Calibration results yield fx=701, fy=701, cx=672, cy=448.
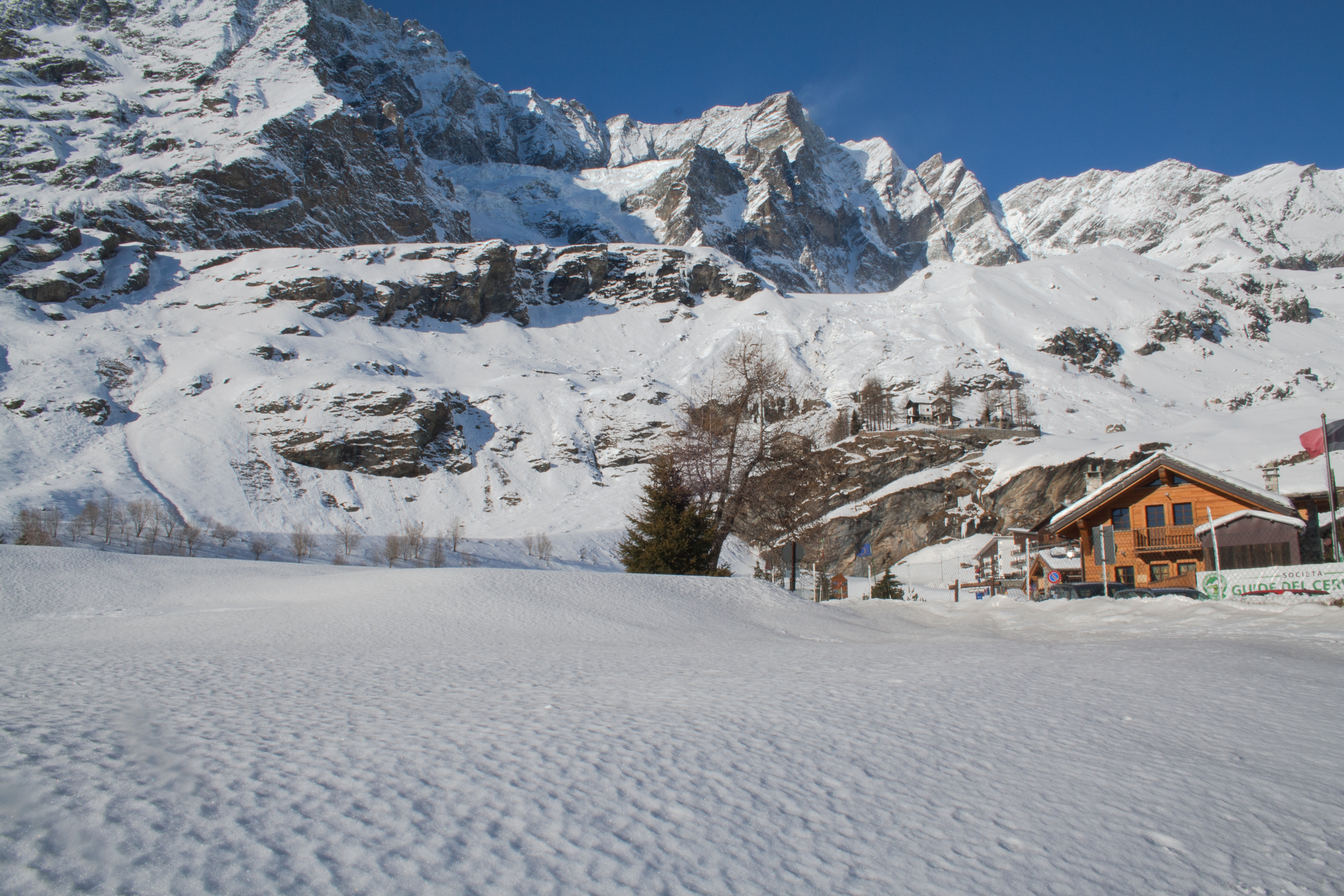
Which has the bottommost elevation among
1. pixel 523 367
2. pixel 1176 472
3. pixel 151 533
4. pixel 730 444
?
pixel 151 533

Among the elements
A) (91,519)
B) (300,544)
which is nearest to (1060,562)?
(300,544)

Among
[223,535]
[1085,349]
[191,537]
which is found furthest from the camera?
[1085,349]

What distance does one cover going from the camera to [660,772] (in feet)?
8.61

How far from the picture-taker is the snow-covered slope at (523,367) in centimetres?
6544

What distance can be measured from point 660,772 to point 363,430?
8409 cm

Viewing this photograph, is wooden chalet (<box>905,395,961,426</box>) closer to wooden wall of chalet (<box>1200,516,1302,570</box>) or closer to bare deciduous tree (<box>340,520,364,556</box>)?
wooden wall of chalet (<box>1200,516,1302,570</box>)

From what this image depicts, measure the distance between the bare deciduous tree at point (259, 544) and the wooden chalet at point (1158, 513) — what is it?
4841cm

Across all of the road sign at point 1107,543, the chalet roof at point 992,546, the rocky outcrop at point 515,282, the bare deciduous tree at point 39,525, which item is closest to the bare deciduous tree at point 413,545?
the bare deciduous tree at point 39,525

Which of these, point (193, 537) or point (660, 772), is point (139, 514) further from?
point (660, 772)

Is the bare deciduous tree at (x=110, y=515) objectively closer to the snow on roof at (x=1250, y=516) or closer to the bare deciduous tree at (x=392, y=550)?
the bare deciduous tree at (x=392, y=550)

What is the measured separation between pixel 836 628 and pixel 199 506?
6509cm

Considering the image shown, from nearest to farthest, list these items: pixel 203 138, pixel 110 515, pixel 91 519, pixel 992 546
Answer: pixel 992 546 < pixel 91 519 < pixel 110 515 < pixel 203 138

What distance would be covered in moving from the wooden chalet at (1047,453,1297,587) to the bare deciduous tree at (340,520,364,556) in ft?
162

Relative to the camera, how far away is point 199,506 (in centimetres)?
5944
